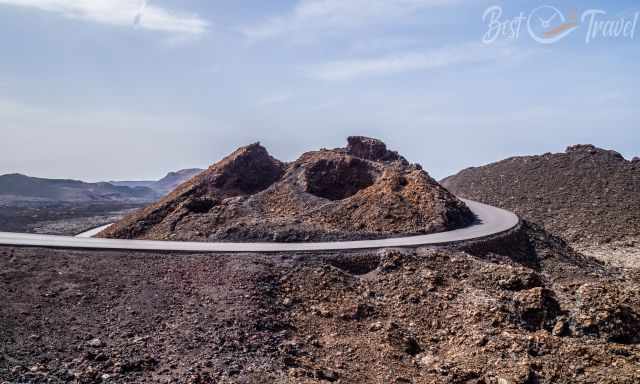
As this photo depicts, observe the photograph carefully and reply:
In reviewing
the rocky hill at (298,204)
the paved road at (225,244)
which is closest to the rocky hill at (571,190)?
the rocky hill at (298,204)

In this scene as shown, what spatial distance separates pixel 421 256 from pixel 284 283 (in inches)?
234

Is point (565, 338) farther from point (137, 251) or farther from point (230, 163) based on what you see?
point (230, 163)

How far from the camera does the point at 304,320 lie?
15.9 m

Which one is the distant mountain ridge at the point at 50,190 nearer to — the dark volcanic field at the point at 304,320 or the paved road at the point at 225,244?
the paved road at the point at 225,244

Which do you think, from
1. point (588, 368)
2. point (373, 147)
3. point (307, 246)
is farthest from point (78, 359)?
point (373, 147)

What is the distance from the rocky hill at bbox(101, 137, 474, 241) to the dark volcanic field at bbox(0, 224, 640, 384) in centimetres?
466

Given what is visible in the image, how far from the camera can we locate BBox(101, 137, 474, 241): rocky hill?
82.8 ft

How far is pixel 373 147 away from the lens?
45344mm

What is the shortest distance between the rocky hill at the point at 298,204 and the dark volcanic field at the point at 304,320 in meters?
4.66

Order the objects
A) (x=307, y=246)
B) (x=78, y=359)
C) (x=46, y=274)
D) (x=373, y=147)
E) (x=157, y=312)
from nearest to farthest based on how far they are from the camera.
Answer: (x=78, y=359) < (x=157, y=312) < (x=46, y=274) < (x=307, y=246) < (x=373, y=147)

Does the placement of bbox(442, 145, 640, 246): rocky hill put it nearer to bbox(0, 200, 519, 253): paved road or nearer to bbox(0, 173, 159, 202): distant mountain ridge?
bbox(0, 200, 519, 253): paved road

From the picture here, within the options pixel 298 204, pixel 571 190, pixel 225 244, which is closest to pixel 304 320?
pixel 225 244

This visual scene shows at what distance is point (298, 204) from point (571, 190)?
28665mm

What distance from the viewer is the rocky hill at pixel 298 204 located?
2523 centimetres
